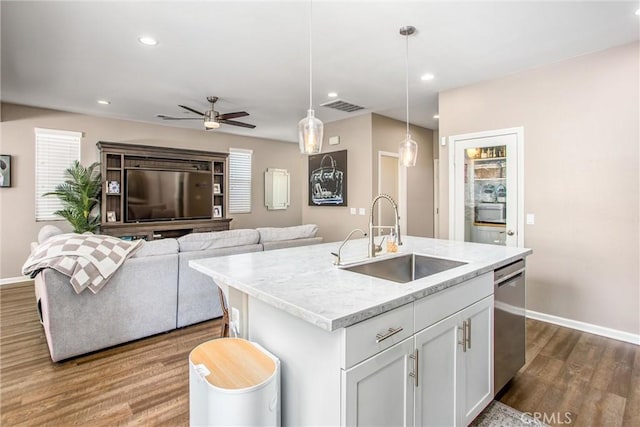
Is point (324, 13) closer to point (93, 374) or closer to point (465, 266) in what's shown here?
point (465, 266)

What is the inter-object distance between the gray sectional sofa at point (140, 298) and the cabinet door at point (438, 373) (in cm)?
233

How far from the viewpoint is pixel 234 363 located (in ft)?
4.73

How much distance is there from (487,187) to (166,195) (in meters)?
5.26

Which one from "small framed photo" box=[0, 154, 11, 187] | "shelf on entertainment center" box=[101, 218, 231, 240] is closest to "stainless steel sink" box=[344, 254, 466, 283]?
"shelf on entertainment center" box=[101, 218, 231, 240]

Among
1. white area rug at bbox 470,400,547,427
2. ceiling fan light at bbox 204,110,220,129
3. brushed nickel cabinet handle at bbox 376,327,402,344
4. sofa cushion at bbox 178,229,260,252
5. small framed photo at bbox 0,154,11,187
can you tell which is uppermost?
ceiling fan light at bbox 204,110,220,129

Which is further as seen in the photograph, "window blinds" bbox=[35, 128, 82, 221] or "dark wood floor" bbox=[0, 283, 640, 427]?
"window blinds" bbox=[35, 128, 82, 221]

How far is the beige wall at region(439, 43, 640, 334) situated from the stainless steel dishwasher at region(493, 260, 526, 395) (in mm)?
1577

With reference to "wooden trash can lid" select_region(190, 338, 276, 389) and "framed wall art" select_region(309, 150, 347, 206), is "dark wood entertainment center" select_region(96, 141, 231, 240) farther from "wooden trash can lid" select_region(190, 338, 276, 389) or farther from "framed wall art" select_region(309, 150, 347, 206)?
"wooden trash can lid" select_region(190, 338, 276, 389)

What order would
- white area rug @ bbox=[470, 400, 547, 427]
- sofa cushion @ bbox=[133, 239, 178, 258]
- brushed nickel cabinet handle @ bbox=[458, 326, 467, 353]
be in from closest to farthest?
brushed nickel cabinet handle @ bbox=[458, 326, 467, 353] < white area rug @ bbox=[470, 400, 547, 427] < sofa cushion @ bbox=[133, 239, 178, 258]

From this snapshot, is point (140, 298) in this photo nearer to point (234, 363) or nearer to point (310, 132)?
point (234, 363)

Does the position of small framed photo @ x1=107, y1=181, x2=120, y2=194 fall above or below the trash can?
above

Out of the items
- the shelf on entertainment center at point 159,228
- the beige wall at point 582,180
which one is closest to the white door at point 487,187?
the beige wall at point 582,180

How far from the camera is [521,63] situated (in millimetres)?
3488

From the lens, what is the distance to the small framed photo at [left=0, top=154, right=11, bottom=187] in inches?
191
